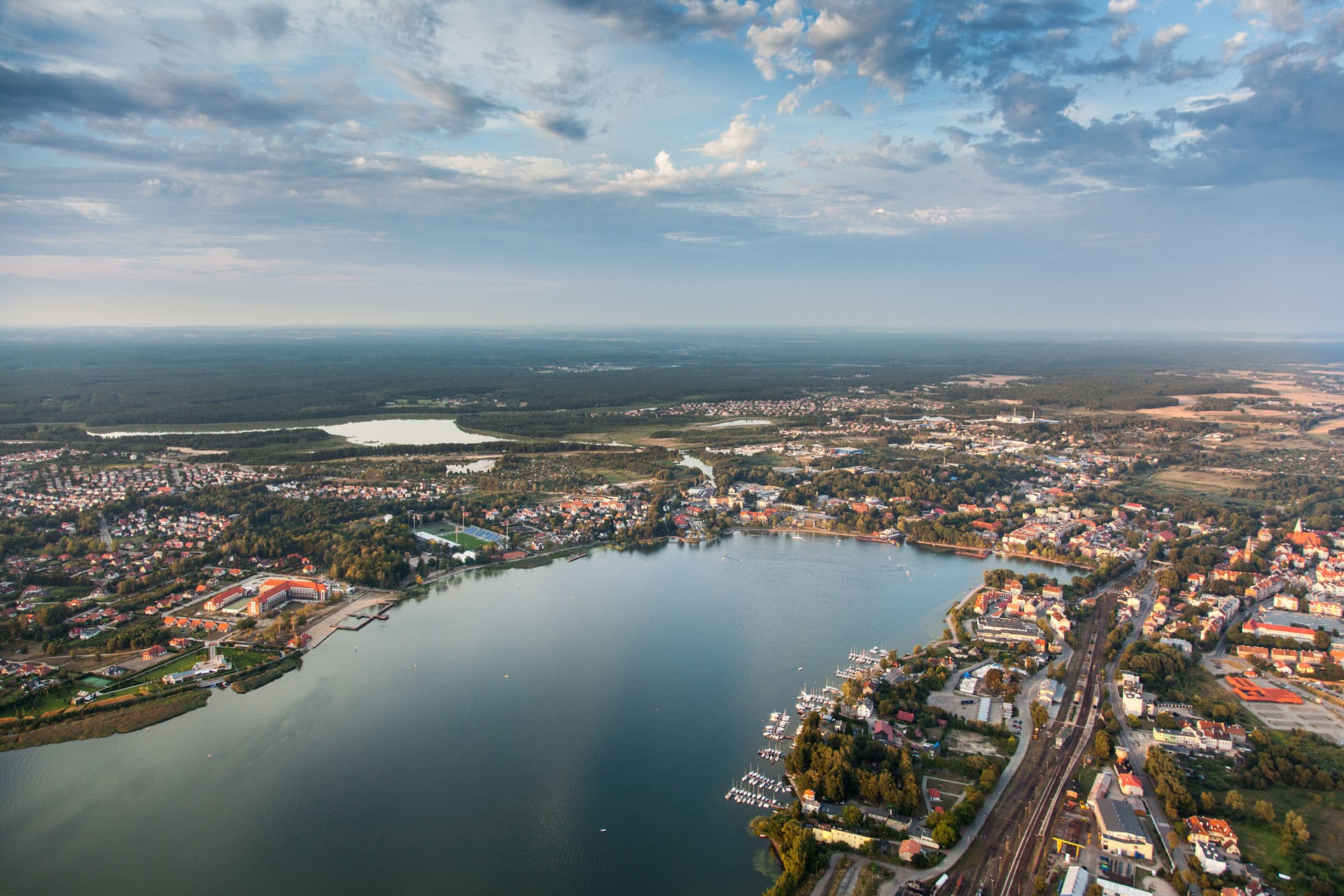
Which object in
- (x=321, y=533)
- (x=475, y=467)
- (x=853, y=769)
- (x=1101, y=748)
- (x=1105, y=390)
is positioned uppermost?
(x=1105, y=390)

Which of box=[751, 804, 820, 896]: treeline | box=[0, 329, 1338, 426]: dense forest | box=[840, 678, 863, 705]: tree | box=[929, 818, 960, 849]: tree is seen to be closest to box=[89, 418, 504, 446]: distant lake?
box=[0, 329, 1338, 426]: dense forest

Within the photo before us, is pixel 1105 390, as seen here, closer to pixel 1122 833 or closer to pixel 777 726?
pixel 777 726

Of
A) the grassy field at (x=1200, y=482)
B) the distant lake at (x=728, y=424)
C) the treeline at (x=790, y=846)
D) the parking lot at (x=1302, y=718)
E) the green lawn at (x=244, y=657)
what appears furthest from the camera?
the distant lake at (x=728, y=424)

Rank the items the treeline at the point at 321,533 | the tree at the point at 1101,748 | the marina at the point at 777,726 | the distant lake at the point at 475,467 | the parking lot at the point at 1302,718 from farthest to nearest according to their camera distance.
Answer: the distant lake at the point at 475,467 < the treeline at the point at 321,533 < the parking lot at the point at 1302,718 < the marina at the point at 777,726 < the tree at the point at 1101,748

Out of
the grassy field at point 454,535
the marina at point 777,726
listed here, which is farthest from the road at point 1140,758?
the grassy field at point 454,535

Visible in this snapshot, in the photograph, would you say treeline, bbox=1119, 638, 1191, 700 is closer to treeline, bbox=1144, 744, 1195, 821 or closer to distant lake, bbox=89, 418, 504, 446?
treeline, bbox=1144, 744, 1195, 821

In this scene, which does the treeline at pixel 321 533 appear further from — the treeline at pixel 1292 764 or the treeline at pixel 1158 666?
the treeline at pixel 1292 764

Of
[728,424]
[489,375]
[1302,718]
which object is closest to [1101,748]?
[1302,718]
